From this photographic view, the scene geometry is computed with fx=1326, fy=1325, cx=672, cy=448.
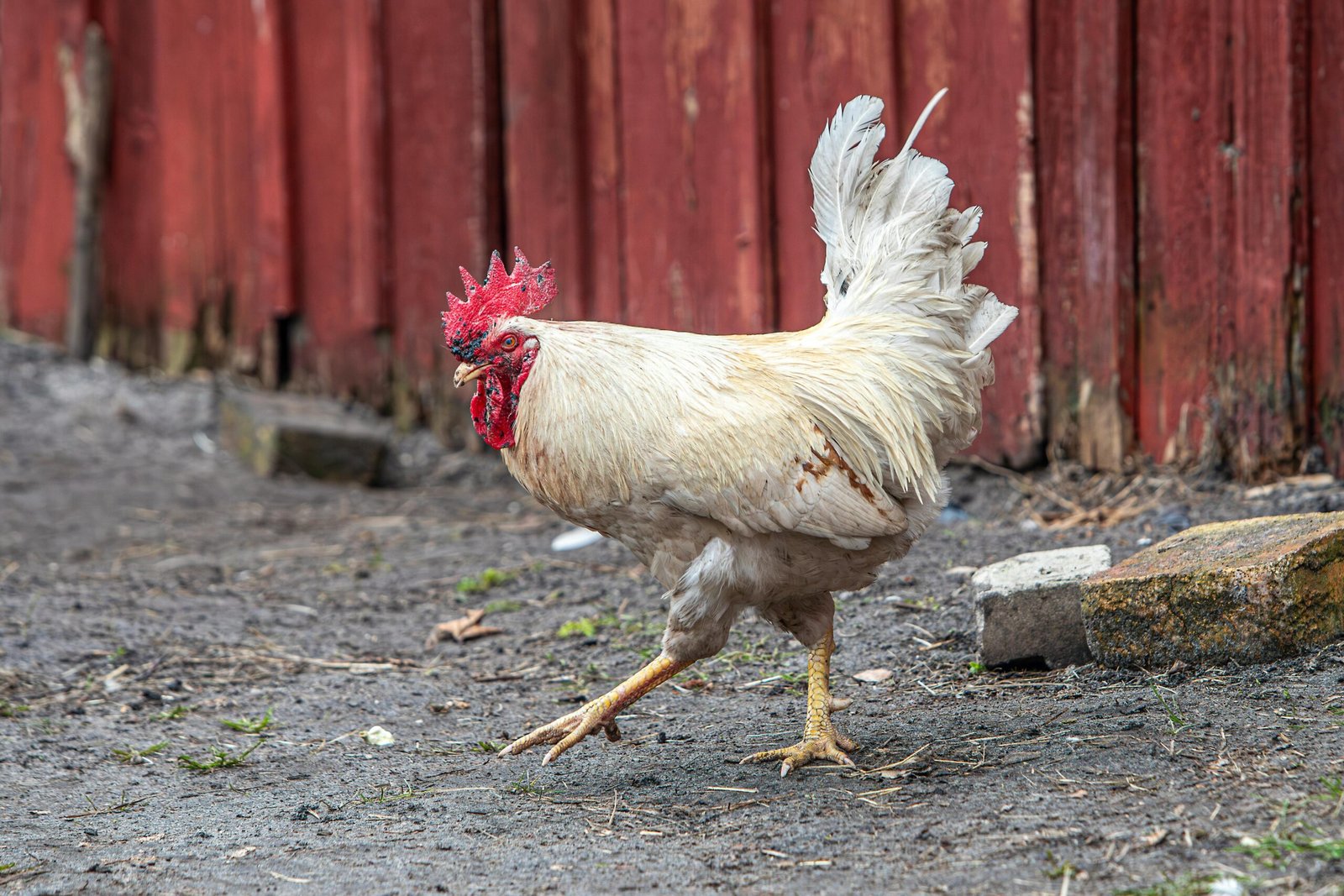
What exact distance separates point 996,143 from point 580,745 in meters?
3.51

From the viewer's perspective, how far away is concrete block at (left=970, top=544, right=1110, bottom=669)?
14.0 feet

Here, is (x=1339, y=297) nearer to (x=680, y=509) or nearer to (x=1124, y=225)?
(x=1124, y=225)

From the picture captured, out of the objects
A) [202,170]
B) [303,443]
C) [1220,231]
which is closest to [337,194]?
[202,170]

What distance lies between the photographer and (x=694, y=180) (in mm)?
7309

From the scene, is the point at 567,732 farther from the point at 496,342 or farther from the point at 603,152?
the point at 603,152

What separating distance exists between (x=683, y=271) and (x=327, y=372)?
3224mm

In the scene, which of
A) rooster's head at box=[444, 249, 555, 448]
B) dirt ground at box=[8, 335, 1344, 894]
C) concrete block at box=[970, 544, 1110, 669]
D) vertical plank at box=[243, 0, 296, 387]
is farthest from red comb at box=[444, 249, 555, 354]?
vertical plank at box=[243, 0, 296, 387]

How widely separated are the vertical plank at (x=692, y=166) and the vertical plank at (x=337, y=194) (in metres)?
2.13

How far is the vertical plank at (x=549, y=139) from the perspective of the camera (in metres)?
7.90

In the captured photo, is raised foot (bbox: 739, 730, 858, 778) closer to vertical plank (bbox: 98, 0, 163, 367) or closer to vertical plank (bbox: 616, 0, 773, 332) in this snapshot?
vertical plank (bbox: 616, 0, 773, 332)

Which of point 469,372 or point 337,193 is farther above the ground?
point 337,193

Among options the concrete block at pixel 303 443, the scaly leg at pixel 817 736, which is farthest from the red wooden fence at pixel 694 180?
the scaly leg at pixel 817 736

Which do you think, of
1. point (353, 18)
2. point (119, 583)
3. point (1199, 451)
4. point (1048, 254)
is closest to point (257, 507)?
point (119, 583)

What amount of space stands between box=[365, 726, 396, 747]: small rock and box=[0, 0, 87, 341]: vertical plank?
7.26 metres
